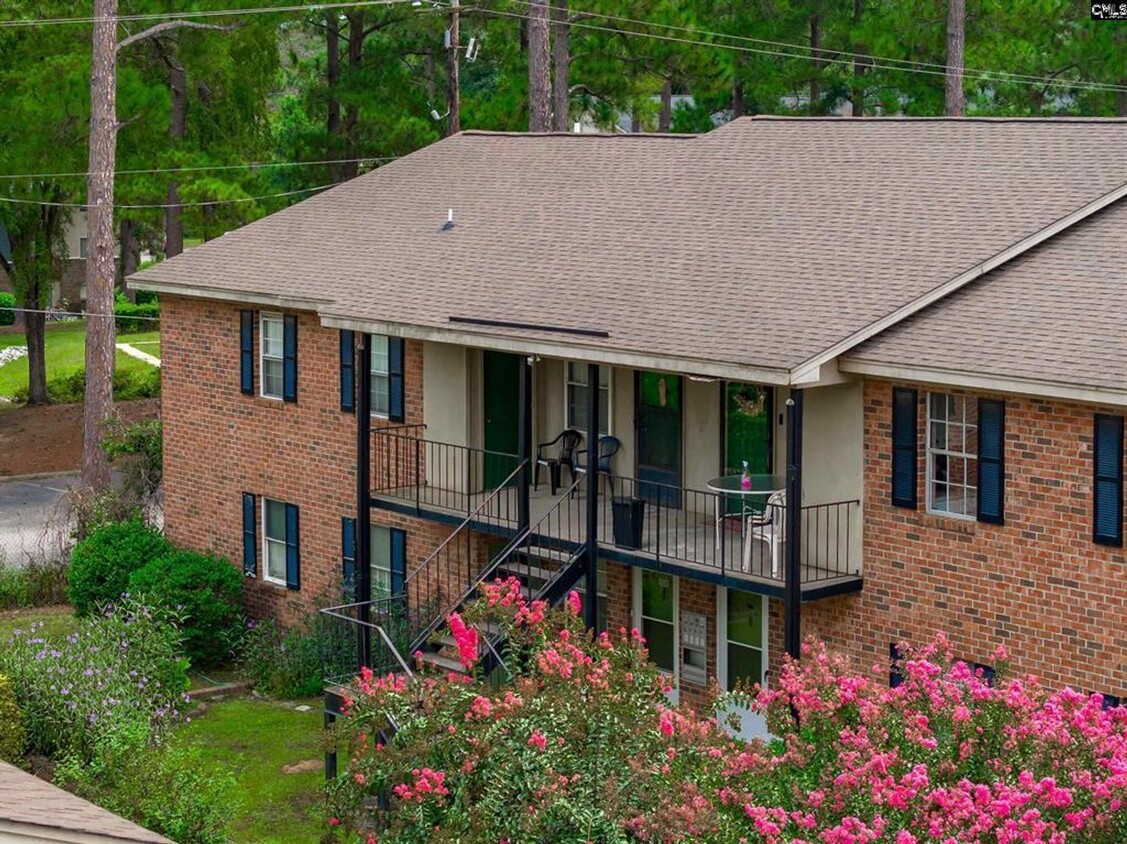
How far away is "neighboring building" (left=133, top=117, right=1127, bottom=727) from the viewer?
58.9 ft

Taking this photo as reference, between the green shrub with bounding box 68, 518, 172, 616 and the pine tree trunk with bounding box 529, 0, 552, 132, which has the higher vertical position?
the pine tree trunk with bounding box 529, 0, 552, 132

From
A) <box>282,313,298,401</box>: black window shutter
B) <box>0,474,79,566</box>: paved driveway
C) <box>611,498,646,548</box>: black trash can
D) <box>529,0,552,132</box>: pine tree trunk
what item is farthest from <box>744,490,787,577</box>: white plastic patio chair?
<box>529,0,552,132</box>: pine tree trunk

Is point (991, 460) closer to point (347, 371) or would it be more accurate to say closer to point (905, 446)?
point (905, 446)

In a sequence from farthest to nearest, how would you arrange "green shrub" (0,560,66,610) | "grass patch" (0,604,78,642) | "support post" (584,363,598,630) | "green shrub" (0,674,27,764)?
"green shrub" (0,560,66,610), "grass patch" (0,604,78,642), "green shrub" (0,674,27,764), "support post" (584,363,598,630)

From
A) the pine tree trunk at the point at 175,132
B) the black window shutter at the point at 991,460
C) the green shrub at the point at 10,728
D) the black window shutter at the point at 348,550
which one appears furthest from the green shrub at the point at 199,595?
the pine tree trunk at the point at 175,132

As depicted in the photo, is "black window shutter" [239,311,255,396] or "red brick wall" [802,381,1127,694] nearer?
"red brick wall" [802,381,1127,694]

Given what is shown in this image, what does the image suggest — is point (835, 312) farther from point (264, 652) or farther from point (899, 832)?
point (264, 652)

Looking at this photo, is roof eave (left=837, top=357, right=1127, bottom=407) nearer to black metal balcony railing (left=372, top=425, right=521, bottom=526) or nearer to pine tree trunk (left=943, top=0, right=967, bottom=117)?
black metal balcony railing (left=372, top=425, right=521, bottom=526)

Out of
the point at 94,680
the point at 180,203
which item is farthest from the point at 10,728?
the point at 180,203

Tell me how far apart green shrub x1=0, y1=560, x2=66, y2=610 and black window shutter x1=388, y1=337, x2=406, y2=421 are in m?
8.42

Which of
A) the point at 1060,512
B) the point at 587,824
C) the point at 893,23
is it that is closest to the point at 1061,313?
the point at 1060,512

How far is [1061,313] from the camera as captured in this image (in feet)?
59.1

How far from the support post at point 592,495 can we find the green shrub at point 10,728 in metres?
6.11

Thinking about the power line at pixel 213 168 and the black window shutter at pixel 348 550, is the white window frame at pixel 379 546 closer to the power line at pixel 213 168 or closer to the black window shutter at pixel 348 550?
the black window shutter at pixel 348 550
